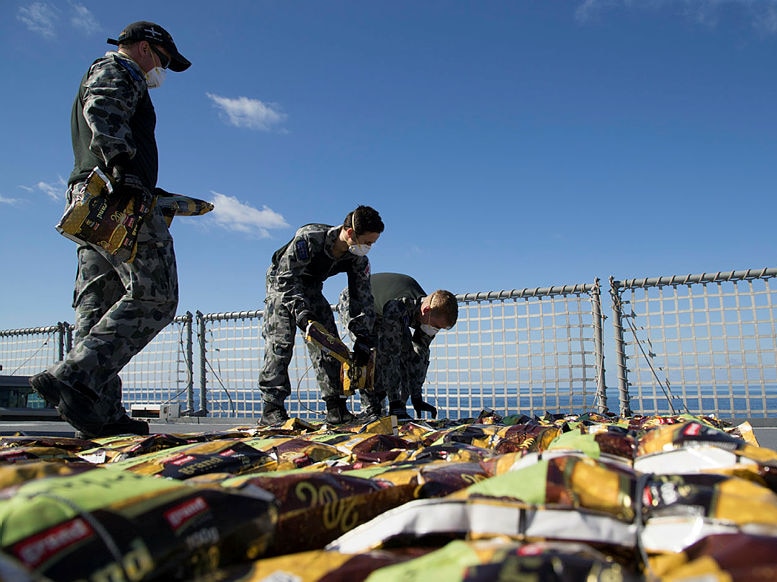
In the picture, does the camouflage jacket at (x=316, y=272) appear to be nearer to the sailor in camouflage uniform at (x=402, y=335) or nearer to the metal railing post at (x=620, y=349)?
the sailor in camouflage uniform at (x=402, y=335)

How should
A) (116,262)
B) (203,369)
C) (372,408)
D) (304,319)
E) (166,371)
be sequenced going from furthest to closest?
(166,371)
(203,369)
(372,408)
(304,319)
(116,262)

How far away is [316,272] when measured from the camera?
341cm

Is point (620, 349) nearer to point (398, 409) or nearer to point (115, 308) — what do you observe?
point (398, 409)

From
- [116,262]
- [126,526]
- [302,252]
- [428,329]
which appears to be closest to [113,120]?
[116,262]

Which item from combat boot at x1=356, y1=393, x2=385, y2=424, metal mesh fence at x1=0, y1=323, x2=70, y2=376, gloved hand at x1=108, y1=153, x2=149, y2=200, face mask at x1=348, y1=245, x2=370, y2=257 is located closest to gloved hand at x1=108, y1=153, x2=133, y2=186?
gloved hand at x1=108, y1=153, x2=149, y2=200

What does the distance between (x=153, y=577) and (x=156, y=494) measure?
10 cm

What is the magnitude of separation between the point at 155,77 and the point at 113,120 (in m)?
0.44

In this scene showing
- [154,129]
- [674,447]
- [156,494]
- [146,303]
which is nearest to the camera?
[156,494]

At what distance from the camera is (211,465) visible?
3.71 feet

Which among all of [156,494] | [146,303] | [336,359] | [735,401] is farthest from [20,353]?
[156,494]

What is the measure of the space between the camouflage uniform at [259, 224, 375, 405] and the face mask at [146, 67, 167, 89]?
1.08 m

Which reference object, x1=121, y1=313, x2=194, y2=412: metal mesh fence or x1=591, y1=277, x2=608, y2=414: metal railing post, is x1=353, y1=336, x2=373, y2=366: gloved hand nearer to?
x1=591, y1=277, x2=608, y2=414: metal railing post

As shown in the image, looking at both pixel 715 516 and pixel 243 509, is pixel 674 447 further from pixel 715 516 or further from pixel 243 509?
pixel 243 509

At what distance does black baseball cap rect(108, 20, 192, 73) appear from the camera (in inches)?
96.0
